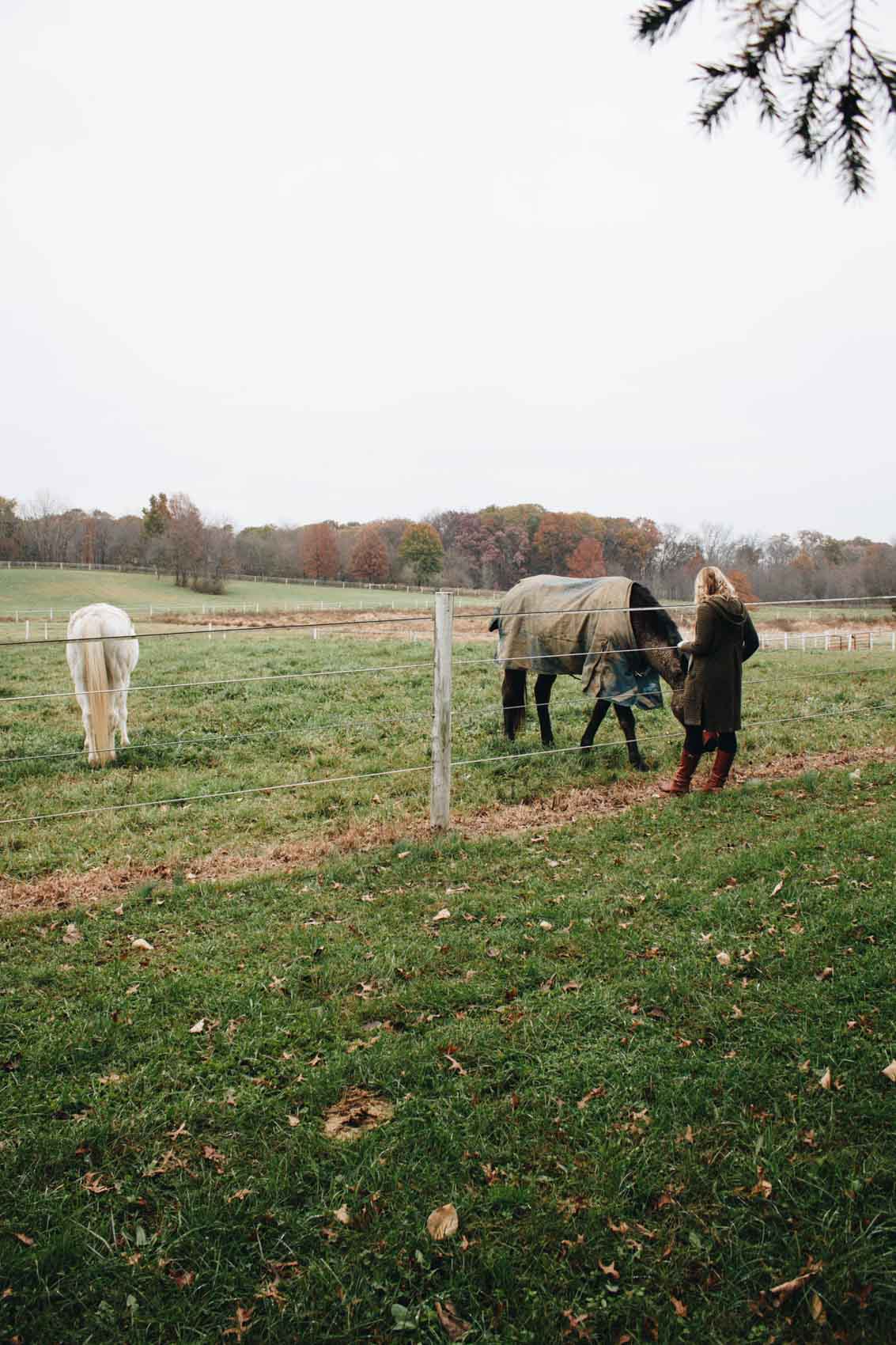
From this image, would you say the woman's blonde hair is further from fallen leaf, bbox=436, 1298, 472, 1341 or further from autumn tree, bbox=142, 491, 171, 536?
autumn tree, bbox=142, 491, 171, 536

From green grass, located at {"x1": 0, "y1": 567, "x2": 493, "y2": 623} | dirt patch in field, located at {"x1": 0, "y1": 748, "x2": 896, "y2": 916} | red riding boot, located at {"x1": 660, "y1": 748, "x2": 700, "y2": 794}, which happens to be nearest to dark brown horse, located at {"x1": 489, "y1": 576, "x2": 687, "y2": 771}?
red riding boot, located at {"x1": 660, "y1": 748, "x2": 700, "y2": 794}

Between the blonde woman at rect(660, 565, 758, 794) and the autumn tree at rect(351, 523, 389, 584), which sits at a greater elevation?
the autumn tree at rect(351, 523, 389, 584)

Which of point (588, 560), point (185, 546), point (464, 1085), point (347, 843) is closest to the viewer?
point (464, 1085)

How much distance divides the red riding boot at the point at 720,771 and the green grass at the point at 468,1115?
1.91 m

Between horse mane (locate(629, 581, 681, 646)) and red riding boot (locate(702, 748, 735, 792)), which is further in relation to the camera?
horse mane (locate(629, 581, 681, 646))

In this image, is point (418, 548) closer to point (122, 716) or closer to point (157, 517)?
point (157, 517)

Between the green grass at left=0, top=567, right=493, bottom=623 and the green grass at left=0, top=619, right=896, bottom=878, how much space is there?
2475 cm

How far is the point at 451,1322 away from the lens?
75.0 inches

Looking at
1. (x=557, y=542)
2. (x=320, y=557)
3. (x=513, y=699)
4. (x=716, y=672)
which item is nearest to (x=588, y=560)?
(x=557, y=542)

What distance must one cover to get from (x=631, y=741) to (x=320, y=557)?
6499 centimetres

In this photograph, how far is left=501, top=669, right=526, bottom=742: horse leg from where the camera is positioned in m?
8.69

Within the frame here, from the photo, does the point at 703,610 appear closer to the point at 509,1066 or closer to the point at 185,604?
the point at 509,1066

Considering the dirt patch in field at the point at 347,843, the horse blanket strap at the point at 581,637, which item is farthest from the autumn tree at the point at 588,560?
the dirt patch in field at the point at 347,843

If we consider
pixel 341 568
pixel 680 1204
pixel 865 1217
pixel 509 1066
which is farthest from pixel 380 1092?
pixel 341 568
